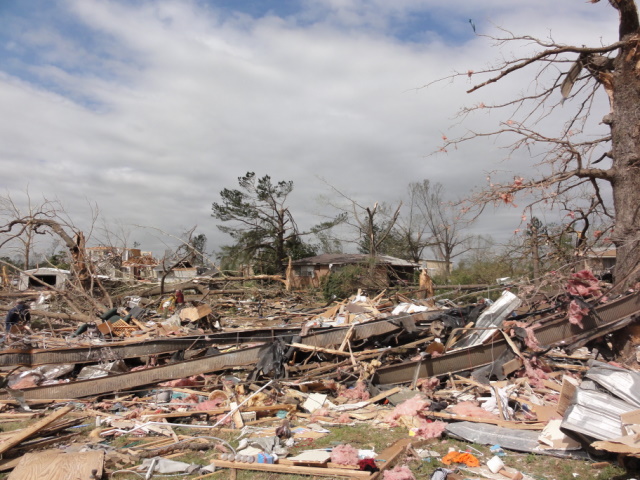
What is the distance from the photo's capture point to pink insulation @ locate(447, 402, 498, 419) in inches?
232

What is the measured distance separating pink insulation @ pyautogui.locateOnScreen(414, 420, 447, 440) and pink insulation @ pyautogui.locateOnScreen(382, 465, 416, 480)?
108 centimetres

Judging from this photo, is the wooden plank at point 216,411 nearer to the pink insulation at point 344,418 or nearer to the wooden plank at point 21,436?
the pink insulation at point 344,418

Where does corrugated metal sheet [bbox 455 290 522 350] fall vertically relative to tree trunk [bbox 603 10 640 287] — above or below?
below

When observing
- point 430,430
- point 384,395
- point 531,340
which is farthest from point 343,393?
point 531,340

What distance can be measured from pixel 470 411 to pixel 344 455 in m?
2.04

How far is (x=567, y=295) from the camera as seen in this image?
24.0ft

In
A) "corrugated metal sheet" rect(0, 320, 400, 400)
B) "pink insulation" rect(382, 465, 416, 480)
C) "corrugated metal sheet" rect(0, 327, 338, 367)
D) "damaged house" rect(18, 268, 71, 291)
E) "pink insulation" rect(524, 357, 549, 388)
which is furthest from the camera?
"damaged house" rect(18, 268, 71, 291)

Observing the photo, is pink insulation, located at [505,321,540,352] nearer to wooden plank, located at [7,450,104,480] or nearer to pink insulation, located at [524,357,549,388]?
pink insulation, located at [524,357,549,388]

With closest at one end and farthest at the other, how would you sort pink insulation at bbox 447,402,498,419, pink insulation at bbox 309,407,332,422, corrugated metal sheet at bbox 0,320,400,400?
pink insulation at bbox 447,402,498,419
pink insulation at bbox 309,407,332,422
corrugated metal sheet at bbox 0,320,400,400

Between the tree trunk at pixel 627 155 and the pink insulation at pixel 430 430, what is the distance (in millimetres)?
4024

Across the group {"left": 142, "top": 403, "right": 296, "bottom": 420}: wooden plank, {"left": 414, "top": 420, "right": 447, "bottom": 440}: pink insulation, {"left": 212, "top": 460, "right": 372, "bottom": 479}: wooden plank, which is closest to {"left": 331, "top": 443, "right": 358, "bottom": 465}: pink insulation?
{"left": 212, "top": 460, "right": 372, "bottom": 479}: wooden plank

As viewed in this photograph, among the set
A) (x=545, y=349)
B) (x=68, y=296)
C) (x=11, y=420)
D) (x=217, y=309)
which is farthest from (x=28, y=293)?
(x=545, y=349)

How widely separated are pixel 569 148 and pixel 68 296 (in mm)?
12923

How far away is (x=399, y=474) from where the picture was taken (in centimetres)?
423
